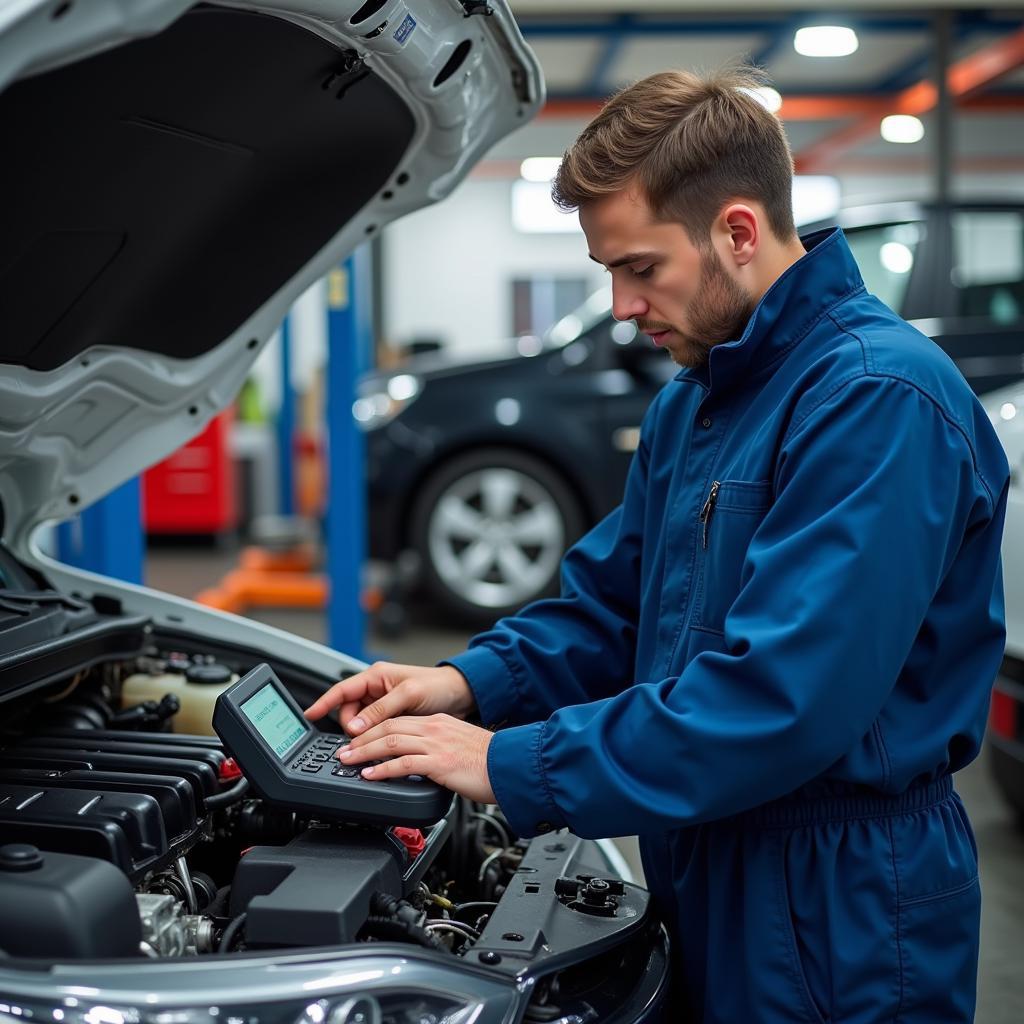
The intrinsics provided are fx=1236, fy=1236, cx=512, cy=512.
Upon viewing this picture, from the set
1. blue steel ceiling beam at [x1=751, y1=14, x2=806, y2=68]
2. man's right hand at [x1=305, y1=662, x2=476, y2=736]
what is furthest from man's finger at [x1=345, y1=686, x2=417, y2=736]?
blue steel ceiling beam at [x1=751, y1=14, x2=806, y2=68]

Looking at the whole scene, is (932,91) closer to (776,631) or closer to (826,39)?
(826,39)

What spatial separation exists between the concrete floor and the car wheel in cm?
25

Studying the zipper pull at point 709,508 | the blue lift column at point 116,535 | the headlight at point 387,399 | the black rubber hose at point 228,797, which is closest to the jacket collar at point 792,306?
the zipper pull at point 709,508

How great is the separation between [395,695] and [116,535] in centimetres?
206

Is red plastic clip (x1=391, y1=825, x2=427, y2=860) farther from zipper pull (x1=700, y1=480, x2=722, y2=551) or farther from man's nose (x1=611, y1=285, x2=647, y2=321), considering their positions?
man's nose (x1=611, y1=285, x2=647, y2=321)

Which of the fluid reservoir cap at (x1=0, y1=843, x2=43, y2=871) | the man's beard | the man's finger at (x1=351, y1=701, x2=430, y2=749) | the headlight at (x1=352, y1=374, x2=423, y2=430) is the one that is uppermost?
the headlight at (x1=352, y1=374, x2=423, y2=430)

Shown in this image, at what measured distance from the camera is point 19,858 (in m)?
1.12

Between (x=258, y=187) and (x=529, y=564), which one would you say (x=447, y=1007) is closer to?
(x=258, y=187)

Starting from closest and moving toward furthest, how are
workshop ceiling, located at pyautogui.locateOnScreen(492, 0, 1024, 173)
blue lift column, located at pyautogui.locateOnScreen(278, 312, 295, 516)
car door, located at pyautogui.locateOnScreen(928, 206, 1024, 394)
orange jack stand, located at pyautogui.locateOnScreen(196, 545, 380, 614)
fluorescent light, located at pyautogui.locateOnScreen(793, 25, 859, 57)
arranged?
car door, located at pyautogui.locateOnScreen(928, 206, 1024, 394) → orange jack stand, located at pyautogui.locateOnScreen(196, 545, 380, 614) → workshop ceiling, located at pyautogui.locateOnScreen(492, 0, 1024, 173) → blue lift column, located at pyautogui.locateOnScreen(278, 312, 295, 516) → fluorescent light, located at pyautogui.locateOnScreen(793, 25, 859, 57)

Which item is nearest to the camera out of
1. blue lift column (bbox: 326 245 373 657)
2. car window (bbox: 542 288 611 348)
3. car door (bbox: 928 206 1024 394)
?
blue lift column (bbox: 326 245 373 657)

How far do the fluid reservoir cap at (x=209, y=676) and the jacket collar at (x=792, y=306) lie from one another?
0.89 m

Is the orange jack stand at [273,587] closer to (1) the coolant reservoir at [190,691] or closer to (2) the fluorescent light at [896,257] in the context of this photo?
(2) the fluorescent light at [896,257]

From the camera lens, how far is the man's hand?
→ 1.25m

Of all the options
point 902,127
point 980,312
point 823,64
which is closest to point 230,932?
point 980,312
